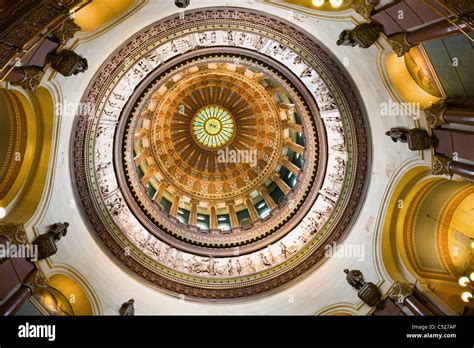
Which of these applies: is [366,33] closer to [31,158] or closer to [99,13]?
[99,13]

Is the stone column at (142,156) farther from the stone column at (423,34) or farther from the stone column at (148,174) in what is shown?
the stone column at (423,34)

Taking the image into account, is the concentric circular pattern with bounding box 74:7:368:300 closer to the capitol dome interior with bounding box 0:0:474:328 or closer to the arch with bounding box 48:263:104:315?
the capitol dome interior with bounding box 0:0:474:328

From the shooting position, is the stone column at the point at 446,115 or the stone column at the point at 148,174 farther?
the stone column at the point at 148,174

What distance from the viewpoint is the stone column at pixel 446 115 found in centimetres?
967

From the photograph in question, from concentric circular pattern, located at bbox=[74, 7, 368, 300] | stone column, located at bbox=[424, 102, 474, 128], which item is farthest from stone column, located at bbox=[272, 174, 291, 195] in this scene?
stone column, located at bbox=[424, 102, 474, 128]

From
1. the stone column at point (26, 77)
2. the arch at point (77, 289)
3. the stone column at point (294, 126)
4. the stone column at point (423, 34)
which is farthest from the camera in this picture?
the stone column at point (294, 126)

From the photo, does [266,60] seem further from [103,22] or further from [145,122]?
[145,122]

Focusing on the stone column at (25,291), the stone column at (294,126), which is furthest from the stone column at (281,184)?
the stone column at (25,291)

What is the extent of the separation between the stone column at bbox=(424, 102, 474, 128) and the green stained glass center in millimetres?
17327

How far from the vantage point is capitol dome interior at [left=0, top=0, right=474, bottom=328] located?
1045 cm

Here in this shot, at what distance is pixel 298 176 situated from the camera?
61.3ft

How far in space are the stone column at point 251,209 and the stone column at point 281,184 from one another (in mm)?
2193

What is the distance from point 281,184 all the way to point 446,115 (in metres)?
12.4
